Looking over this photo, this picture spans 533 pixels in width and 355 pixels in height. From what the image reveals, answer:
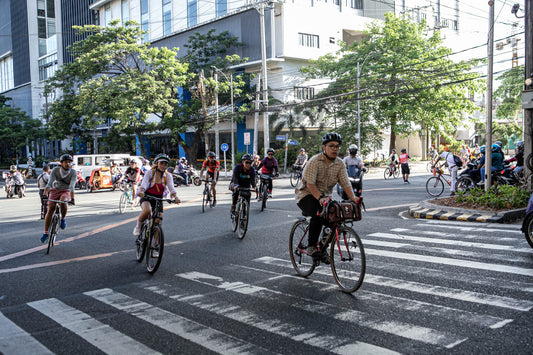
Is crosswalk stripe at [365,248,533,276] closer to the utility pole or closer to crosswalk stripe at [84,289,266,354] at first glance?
crosswalk stripe at [84,289,266,354]

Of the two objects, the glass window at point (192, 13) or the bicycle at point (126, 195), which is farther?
the glass window at point (192, 13)

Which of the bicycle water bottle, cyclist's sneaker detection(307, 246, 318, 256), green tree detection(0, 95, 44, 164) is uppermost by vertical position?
green tree detection(0, 95, 44, 164)

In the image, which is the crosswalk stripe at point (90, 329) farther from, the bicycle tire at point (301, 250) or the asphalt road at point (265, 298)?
the bicycle tire at point (301, 250)

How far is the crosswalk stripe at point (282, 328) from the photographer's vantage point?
13.6 ft

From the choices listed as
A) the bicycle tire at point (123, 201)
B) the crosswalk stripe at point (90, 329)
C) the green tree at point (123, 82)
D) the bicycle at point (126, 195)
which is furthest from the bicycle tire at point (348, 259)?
the green tree at point (123, 82)

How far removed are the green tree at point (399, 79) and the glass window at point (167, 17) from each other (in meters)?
21.6

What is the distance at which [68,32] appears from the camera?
70.4 m

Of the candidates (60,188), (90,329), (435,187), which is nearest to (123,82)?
(435,187)

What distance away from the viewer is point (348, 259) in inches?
235

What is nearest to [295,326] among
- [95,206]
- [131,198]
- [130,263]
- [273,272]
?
[273,272]

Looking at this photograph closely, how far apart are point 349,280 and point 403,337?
5.10ft

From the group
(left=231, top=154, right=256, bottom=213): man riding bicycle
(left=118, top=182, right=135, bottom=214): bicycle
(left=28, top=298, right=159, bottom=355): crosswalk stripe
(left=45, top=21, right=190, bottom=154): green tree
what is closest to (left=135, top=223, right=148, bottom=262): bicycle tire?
(left=28, top=298, right=159, bottom=355): crosswalk stripe

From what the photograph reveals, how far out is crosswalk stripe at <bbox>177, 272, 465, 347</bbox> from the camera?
4.34m

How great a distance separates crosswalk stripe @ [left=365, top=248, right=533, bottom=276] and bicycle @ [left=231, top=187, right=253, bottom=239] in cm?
292
